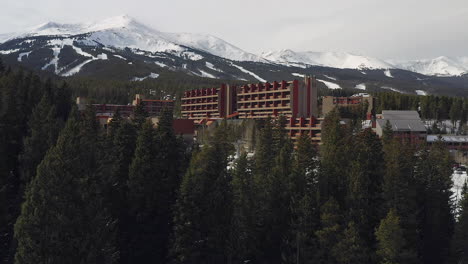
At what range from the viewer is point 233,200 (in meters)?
43.1

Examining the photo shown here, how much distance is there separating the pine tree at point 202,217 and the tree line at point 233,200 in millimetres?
103

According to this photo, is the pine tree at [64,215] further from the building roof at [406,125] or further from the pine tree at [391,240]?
the building roof at [406,125]

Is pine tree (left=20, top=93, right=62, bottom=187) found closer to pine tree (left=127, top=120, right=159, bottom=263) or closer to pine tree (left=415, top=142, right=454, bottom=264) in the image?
pine tree (left=127, top=120, right=159, bottom=263)

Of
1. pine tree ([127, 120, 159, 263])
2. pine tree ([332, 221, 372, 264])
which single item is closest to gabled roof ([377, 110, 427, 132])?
pine tree ([332, 221, 372, 264])

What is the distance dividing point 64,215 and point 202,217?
45.0ft

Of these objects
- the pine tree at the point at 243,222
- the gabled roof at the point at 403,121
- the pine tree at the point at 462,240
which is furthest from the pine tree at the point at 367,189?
the gabled roof at the point at 403,121

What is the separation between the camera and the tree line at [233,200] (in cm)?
3812

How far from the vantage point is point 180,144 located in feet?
157

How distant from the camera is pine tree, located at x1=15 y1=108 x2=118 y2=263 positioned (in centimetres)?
2795

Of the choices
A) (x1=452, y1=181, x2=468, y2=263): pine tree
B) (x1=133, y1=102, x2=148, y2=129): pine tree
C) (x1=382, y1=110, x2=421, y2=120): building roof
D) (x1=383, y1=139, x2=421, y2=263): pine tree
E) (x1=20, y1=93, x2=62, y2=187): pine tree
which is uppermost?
(x1=382, y1=110, x2=421, y2=120): building roof

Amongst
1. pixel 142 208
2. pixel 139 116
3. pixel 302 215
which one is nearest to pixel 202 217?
pixel 142 208

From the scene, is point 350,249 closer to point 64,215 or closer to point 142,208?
point 142,208

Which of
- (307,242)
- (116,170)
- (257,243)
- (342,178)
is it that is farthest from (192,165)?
(342,178)

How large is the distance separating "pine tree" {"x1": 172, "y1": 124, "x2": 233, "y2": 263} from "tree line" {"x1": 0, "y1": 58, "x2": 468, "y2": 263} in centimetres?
10
